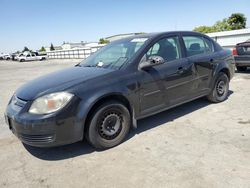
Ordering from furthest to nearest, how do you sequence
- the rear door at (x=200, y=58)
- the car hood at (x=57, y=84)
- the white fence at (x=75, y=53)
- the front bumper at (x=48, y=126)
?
1. the white fence at (x=75, y=53)
2. the rear door at (x=200, y=58)
3. the car hood at (x=57, y=84)
4. the front bumper at (x=48, y=126)

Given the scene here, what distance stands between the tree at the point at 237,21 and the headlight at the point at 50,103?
52039mm

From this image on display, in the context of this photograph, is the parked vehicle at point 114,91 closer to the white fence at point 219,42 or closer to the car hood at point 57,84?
the car hood at point 57,84

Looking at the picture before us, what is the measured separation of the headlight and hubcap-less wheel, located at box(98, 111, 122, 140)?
650 millimetres

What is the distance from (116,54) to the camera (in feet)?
13.8

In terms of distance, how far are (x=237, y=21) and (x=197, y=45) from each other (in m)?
50.3

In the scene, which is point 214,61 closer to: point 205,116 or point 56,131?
point 205,116

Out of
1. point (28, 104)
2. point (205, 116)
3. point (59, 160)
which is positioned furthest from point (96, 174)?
point (205, 116)

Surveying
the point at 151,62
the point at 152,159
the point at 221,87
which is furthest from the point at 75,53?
the point at 152,159

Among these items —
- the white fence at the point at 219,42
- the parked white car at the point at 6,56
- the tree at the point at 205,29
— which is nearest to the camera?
the white fence at the point at 219,42

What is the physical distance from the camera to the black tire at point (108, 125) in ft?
11.0

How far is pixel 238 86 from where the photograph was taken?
277 inches

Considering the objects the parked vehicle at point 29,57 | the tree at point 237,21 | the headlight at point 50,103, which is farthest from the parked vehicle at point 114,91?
the tree at point 237,21

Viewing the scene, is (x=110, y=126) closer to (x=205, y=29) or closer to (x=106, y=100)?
(x=106, y=100)

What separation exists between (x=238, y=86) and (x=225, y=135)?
3828 mm
